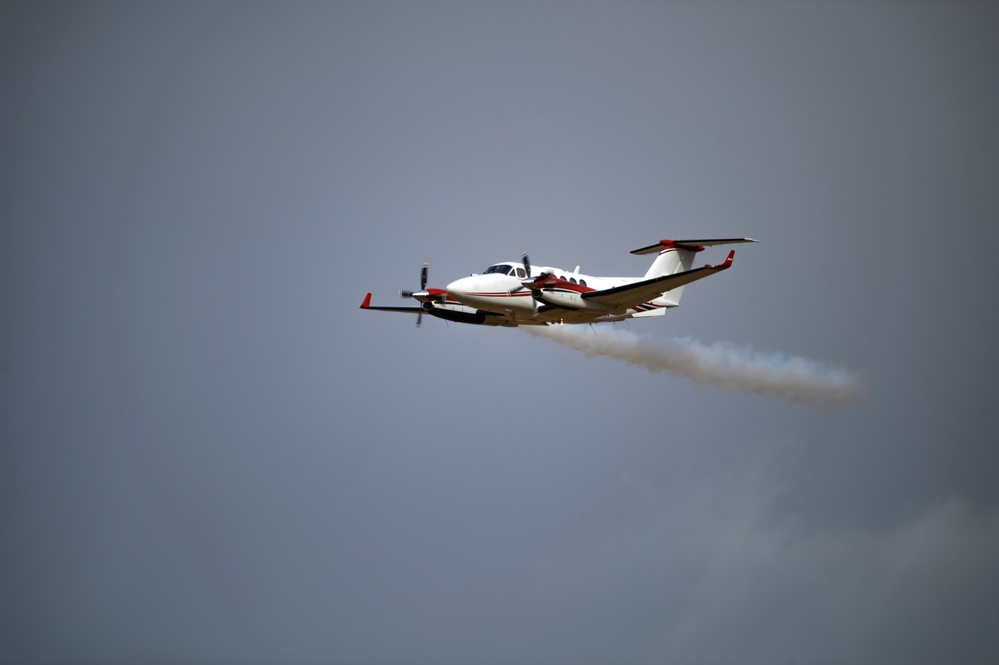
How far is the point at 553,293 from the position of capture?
42531 mm

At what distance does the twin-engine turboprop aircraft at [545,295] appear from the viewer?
42062 mm

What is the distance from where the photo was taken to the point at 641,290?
43156 millimetres

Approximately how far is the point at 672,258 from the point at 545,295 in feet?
25.4

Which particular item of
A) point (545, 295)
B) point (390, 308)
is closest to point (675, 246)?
point (545, 295)

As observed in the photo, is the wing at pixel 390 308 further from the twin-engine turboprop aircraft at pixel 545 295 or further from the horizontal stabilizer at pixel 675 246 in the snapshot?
the horizontal stabilizer at pixel 675 246

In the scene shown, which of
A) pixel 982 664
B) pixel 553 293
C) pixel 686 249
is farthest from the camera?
pixel 982 664

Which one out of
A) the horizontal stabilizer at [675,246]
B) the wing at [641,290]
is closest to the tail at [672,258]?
the horizontal stabilizer at [675,246]

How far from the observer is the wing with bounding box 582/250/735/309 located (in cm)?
4222

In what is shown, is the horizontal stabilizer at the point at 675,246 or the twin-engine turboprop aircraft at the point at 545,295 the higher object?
the horizontal stabilizer at the point at 675,246

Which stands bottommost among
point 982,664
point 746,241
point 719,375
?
point 982,664

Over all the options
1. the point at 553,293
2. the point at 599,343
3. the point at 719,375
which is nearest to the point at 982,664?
the point at 719,375

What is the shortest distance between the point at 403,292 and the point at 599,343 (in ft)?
29.1

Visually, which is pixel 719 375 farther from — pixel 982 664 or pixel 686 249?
pixel 982 664

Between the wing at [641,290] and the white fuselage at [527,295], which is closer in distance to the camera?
the white fuselage at [527,295]
